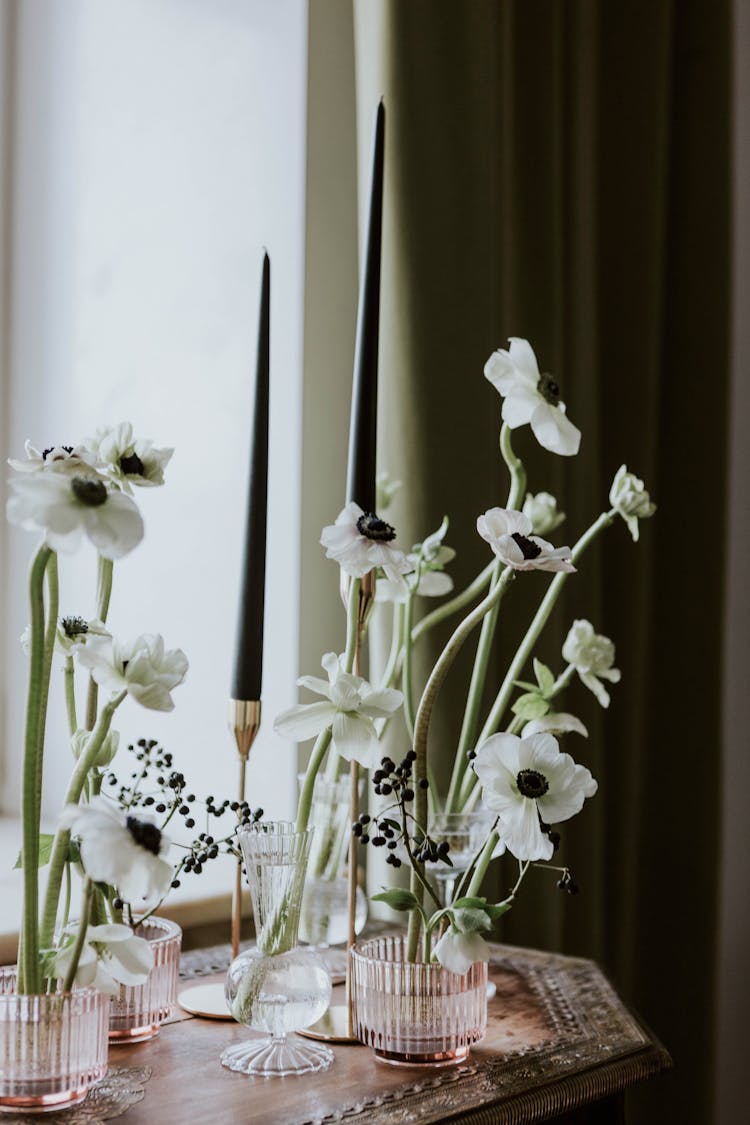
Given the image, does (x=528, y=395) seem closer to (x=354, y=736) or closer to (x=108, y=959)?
(x=354, y=736)

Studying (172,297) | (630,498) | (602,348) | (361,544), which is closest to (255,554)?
(361,544)

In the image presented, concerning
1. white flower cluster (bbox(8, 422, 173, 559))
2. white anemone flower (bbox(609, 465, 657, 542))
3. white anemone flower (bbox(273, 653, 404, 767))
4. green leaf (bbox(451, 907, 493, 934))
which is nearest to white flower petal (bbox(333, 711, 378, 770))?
white anemone flower (bbox(273, 653, 404, 767))

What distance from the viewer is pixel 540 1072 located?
0.81 m

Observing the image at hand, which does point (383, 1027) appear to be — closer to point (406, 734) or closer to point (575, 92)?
point (406, 734)

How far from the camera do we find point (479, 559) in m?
1.29

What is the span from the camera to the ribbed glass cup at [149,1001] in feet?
2.82

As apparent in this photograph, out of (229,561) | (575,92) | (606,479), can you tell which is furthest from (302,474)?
(575,92)

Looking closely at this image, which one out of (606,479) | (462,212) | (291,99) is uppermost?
(291,99)

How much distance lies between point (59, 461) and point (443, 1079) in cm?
46

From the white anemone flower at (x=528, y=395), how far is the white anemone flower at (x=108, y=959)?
44 centimetres

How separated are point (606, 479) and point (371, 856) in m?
0.57

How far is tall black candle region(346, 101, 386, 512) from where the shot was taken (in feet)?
2.78

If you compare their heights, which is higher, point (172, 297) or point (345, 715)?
point (172, 297)

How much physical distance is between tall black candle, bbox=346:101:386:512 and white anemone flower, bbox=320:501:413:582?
2.1 inches
